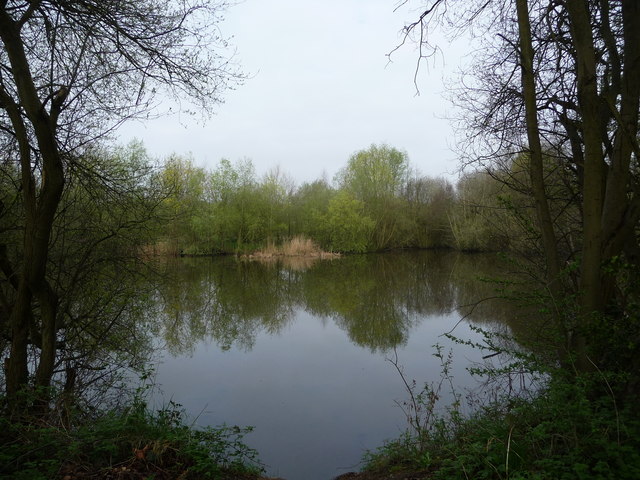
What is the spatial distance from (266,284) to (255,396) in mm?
13050

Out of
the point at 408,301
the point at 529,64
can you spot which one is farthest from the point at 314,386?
the point at 408,301

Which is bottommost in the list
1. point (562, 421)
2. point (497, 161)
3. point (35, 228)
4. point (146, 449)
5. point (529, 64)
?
point (146, 449)

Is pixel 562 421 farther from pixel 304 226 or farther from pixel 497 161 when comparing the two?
pixel 304 226

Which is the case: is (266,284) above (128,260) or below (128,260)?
below

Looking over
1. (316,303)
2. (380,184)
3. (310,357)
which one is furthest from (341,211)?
(310,357)

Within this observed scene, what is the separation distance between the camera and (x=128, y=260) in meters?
5.73

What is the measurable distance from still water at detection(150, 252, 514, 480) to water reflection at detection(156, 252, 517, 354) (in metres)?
0.06

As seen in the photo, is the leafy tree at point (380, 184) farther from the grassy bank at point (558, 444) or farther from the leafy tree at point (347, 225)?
the grassy bank at point (558, 444)

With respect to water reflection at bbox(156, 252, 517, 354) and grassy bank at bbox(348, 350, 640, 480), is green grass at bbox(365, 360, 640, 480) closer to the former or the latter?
grassy bank at bbox(348, 350, 640, 480)

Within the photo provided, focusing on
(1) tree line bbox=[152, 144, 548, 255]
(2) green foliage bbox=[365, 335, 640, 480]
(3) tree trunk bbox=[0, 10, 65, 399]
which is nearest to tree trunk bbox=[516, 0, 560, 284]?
(2) green foliage bbox=[365, 335, 640, 480]

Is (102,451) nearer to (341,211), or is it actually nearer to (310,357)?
(310,357)

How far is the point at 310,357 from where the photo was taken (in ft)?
31.0

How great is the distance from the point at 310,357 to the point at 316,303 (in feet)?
20.6

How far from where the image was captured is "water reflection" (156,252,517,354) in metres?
10.8
